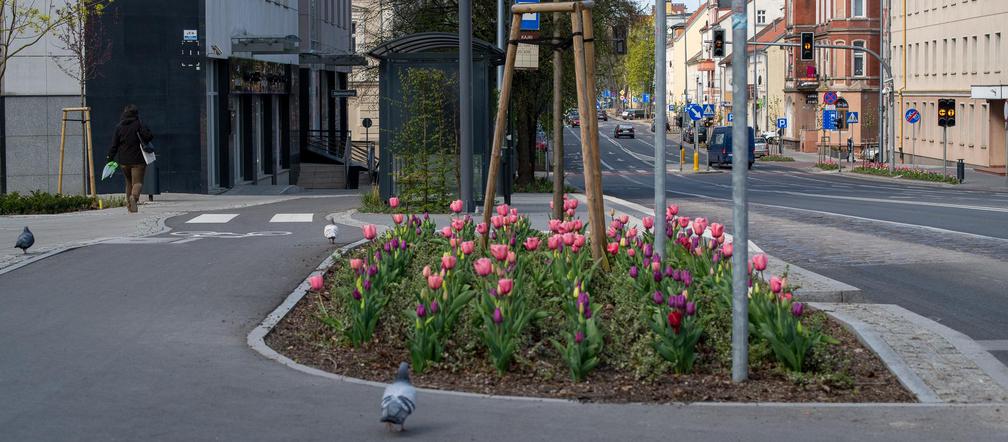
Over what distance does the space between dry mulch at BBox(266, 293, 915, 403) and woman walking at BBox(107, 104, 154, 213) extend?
51.6 feet

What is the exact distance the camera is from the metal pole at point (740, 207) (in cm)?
859

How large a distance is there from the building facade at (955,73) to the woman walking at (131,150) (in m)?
45.0

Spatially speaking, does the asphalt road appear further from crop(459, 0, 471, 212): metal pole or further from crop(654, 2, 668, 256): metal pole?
crop(459, 0, 471, 212): metal pole

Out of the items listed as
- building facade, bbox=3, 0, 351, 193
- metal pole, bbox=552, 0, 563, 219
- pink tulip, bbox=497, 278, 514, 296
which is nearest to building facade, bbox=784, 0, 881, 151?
building facade, bbox=3, 0, 351, 193

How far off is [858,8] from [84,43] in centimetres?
6957

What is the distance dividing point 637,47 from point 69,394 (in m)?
166

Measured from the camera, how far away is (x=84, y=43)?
32.6 m

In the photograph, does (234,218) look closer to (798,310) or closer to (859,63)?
(798,310)

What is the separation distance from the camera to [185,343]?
10.1 metres

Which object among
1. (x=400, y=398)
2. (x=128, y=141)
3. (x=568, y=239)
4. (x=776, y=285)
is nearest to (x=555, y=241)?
(x=568, y=239)

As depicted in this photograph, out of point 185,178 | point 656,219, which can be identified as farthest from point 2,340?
point 185,178

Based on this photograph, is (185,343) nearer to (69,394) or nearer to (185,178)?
(69,394)

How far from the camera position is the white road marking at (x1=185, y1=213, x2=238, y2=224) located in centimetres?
2206

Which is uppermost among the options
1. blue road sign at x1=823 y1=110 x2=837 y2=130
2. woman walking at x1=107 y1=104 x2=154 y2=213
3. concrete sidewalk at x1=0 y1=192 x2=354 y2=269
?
blue road sign at x1=823 y1=110 x2=837 y2=130
